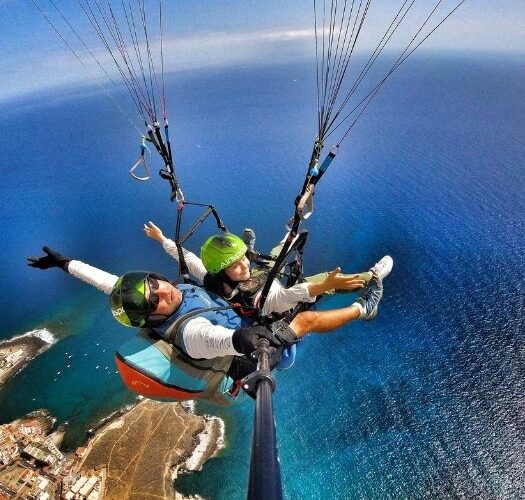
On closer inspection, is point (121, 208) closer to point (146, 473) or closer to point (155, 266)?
point (155, 266)

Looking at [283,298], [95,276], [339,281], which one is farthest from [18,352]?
[339,281]

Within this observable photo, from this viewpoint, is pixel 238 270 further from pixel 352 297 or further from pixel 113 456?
pixel 352 297

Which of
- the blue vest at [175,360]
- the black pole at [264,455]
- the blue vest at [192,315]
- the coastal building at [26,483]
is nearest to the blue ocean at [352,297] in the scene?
the coastal building at [26,483]

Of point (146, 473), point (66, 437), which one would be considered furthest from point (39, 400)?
point (146, 473)

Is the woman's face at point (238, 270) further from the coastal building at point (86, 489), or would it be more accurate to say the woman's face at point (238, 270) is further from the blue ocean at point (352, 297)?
the coastal building at point (86, 489)

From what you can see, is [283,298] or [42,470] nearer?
[283,298]
